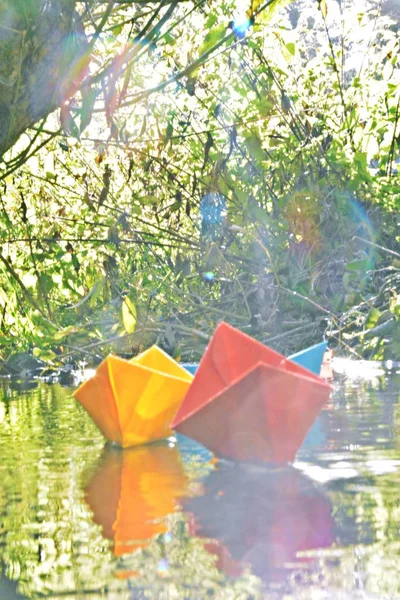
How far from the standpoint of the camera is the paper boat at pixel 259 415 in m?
3.92

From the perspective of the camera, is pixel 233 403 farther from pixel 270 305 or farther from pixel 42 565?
pixel 270 305

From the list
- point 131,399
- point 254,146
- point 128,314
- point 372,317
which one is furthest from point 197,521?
point 254,146

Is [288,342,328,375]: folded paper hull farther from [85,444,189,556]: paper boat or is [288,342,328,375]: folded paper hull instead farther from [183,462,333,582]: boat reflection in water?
[183,462,333,582]: boat reflection in water

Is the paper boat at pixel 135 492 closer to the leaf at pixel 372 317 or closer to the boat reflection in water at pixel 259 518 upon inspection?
the boat reflection in water at pixel 259 518

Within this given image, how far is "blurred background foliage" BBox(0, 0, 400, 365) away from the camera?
927 cm

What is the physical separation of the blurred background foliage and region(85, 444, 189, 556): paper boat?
3970 mm

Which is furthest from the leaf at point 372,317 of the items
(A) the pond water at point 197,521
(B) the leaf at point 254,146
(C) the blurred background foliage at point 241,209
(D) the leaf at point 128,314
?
(A) the pond water at point 197,521

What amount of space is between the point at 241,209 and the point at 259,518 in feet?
22.2

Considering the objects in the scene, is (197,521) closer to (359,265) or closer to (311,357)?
(311,357)

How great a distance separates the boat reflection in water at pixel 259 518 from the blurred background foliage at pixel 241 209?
190 inches

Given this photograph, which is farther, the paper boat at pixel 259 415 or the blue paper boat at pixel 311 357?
the blue paper boat at pixel 311 357

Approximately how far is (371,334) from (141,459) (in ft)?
18.0

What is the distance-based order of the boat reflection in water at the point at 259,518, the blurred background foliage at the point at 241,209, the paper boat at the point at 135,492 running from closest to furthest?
the boat reflection in water at the point at 259,518 → the paper boat at the point at 135,492 → the blurred background foliage at the point at 241,209

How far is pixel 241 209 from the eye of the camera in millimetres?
9992
